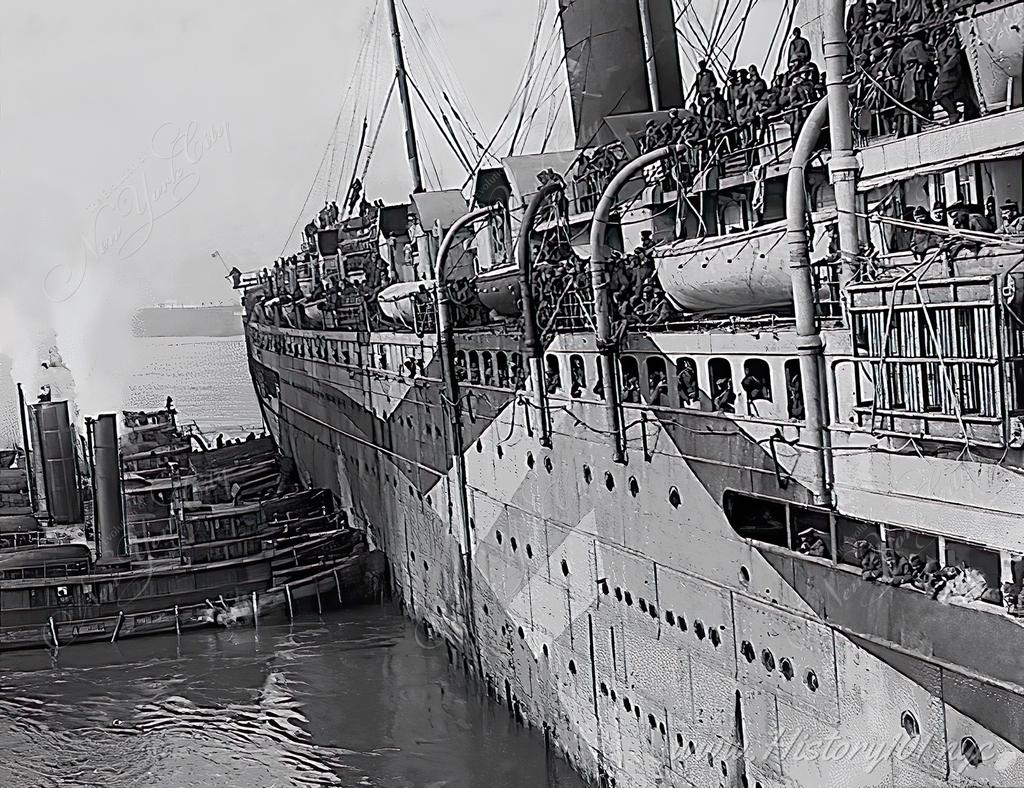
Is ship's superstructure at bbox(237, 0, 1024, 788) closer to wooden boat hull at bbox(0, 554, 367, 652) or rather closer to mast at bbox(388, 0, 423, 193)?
wooden boat hull at bbox(0, 554, 367, 652)

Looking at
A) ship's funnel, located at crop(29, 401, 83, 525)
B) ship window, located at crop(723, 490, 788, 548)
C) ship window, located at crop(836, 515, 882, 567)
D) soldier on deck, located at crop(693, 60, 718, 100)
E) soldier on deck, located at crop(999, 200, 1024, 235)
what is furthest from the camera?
ship's funnel, located at crop(29, 401, 83, 525)

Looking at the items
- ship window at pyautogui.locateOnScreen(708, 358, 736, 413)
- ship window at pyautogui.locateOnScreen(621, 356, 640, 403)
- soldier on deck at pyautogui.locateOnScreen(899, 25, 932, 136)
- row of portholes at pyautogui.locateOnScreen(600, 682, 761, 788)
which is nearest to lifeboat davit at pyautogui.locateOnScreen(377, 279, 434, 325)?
ship window at pyautogui.locateOnScreen(621, 356, 640, 403)

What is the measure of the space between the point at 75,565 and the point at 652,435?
14.1 m

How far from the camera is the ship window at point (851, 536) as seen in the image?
9844 millimetres

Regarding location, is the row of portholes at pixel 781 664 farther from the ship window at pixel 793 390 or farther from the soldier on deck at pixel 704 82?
the soldier on deck at pixel 704 82

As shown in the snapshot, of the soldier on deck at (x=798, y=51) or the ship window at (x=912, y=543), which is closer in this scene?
the ship window at (x=912, y=543)

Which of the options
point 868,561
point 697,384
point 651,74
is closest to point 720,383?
point 697,384

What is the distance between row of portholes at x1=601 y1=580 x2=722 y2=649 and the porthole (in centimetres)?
313

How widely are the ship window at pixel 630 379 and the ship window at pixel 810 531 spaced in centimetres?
282

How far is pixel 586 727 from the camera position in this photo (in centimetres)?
1443

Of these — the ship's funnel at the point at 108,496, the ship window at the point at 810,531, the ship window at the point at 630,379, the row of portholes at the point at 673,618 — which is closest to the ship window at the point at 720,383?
the ship window at the point at 810,531

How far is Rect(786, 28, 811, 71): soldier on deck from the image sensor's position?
39.7ft

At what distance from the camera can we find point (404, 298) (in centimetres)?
2233

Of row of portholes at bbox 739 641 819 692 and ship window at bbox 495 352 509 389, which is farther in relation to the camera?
ship window at bbox 495 352 509 389
